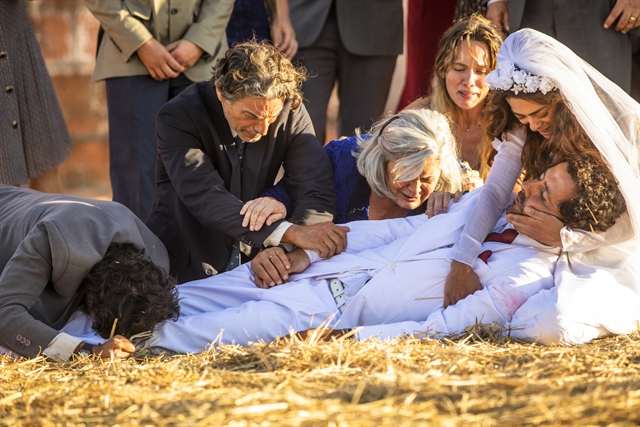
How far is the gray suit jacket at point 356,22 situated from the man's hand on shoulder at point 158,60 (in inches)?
37.8

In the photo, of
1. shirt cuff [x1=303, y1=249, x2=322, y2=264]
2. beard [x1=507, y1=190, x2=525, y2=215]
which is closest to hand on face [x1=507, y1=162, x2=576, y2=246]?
beard [x1=507, y1=190, x2=525, y2=215]

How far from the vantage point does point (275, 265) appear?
170 inches

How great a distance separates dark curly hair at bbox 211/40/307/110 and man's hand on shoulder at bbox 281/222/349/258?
73 cm

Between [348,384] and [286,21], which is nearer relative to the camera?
[348,384]

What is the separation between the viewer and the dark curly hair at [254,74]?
14.3ft

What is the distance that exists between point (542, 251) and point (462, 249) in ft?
1.27

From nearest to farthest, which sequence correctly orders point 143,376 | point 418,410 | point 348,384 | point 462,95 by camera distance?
point 418,410
point 348,384
point 143,376
point 462,95

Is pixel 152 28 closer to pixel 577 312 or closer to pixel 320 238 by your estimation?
pixel 320 238

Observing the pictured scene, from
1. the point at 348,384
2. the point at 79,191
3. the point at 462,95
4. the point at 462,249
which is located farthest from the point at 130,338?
the point at 79,191

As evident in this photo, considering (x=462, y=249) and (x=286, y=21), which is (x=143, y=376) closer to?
(x=462, y=249)

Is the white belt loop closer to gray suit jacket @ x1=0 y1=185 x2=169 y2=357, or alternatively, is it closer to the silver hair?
the silver hair

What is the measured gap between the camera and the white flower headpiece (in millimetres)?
3988

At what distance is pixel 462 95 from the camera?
5211 millimetres

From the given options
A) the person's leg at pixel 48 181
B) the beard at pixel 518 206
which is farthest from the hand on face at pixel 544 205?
the person's leg at pixel 48 181
